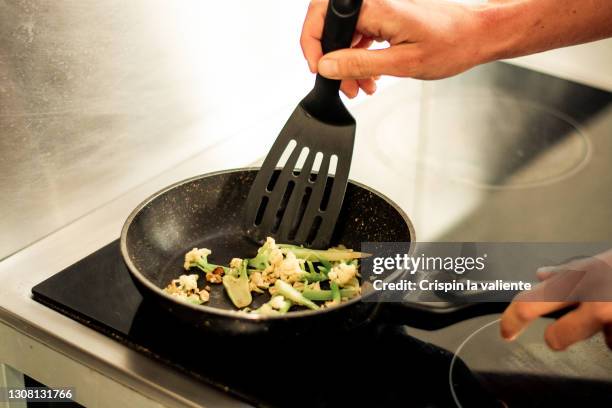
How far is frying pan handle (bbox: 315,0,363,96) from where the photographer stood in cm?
79

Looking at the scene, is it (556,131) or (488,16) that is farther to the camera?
(556,131)

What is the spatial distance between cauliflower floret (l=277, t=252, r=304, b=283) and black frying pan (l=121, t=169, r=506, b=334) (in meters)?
0.03

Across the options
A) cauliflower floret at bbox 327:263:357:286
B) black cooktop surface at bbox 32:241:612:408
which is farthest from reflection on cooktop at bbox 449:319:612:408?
cauliflower floret at bbox 327:263:357:286

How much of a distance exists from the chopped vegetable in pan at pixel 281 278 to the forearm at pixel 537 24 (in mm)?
301

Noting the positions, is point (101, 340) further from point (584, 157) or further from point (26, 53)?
point (584, 157)

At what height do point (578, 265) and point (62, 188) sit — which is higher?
point (62, 188)

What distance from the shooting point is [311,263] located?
0.85 meters

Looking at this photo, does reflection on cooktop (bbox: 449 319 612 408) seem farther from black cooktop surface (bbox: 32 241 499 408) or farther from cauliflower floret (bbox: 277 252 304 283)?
cauliflower floret (bbox: 277 252 304 283)

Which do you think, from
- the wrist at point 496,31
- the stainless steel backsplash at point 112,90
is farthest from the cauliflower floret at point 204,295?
the wrist at point 496,31

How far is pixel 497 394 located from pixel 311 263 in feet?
0.79

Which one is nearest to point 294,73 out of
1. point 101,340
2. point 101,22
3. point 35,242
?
point 101,22

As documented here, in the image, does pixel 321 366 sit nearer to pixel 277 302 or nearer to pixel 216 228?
pixel 277 302

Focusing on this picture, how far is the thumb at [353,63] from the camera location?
0.80 m

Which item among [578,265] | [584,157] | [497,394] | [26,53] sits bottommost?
[497,394]
